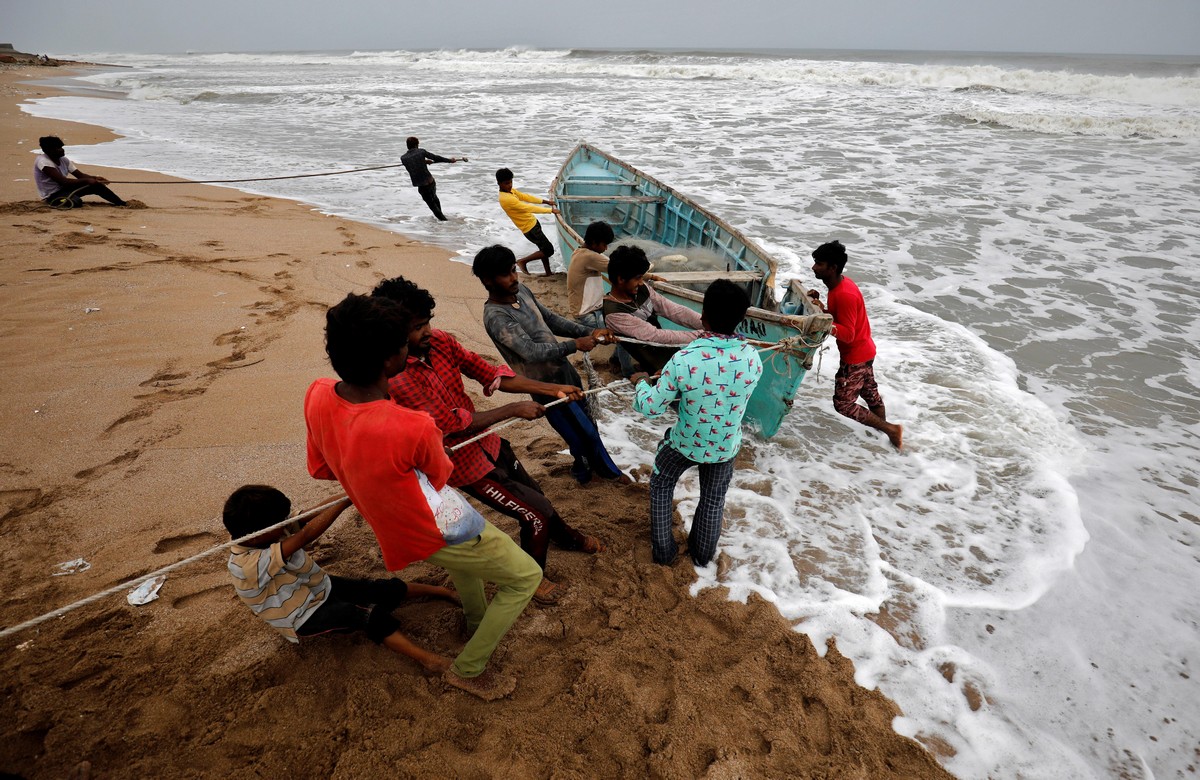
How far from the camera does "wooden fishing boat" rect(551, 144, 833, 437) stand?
13.6 feet

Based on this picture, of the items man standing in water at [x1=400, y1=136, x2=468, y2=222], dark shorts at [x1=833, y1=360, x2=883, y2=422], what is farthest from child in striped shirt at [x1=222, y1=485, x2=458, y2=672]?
man standing in water at [x1=400, y1=136, x2=468, y2=222]

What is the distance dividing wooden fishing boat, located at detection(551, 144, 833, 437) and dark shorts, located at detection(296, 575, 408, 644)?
2.82 m

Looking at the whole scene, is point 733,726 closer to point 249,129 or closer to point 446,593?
point 446,593

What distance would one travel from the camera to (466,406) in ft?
9.72

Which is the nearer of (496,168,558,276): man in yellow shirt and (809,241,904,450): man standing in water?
(809,241,904,450): man standing in water

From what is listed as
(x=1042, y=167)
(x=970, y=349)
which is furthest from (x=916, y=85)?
(x=970, y=349)

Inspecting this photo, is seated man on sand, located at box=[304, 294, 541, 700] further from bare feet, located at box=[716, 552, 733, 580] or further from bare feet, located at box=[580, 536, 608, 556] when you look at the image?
bare feet, located at box=[716, 552, 733, 580]

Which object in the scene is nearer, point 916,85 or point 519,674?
point 519,674

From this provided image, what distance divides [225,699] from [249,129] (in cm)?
2186

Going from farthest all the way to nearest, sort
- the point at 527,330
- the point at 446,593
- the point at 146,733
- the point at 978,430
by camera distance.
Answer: the point at 978,430, the point at 527,330, the point at 446,593, the point at 146,733

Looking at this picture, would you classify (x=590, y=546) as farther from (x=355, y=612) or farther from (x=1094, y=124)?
(x=1094, y=124)

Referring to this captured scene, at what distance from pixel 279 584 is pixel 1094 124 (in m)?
24.2

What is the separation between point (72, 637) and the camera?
2.72 metres

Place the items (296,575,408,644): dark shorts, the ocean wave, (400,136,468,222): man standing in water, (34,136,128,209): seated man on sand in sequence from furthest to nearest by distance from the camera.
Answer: the ocean wave → (400,136,468,222): man standing in water → (34,136,128,209): seated man on sand → (296,575,408,644): dark shorts
